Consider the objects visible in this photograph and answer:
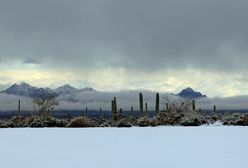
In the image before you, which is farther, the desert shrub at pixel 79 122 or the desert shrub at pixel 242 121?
the desert shrub at pixel 242 121

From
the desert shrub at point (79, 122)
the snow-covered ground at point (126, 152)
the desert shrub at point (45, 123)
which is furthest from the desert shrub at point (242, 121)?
the snow-covered ground at point (126, 152)

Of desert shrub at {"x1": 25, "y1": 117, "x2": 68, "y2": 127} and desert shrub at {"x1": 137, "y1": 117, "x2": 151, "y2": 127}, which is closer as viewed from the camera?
desert shrub at {"x1": 25, "y1": 117, "x2": 68, "y2": 127}

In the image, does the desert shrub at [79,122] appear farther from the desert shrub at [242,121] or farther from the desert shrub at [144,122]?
the desert shrub at [242,121]

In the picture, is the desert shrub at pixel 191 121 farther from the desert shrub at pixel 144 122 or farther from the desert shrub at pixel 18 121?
the desert shrub at pixel 18 121

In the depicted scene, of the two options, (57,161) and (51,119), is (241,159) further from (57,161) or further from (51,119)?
(51,119)

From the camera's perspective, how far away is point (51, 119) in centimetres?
2302

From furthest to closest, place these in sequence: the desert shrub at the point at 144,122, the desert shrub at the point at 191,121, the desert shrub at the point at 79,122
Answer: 1. the desert shrub at the point at 144,122
2. the desert shrub at the point at 191,121
3. the desert shrub at the point at 79,122

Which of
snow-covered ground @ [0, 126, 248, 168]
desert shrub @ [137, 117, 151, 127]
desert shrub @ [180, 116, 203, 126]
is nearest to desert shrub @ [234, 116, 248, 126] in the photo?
desert shrub @ [180, 116, 203, 126]

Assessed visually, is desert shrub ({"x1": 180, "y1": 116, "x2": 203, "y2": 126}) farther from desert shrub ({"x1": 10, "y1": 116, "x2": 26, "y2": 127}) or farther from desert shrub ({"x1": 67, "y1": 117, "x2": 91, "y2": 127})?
desert shrub ({"x1": 10, "y1": 116, "x2": 26, "y2": 127})

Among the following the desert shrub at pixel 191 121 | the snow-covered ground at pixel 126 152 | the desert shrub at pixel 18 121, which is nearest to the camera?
the snow-covered ground at pixel 126 152

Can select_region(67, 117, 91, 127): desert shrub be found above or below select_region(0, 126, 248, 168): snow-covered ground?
above

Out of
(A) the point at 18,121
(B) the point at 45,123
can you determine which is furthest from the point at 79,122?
(A) the point at 18,121

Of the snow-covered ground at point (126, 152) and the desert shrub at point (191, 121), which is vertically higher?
the desert shrub at point (191, 121)

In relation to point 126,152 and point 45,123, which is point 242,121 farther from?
point 126,152
